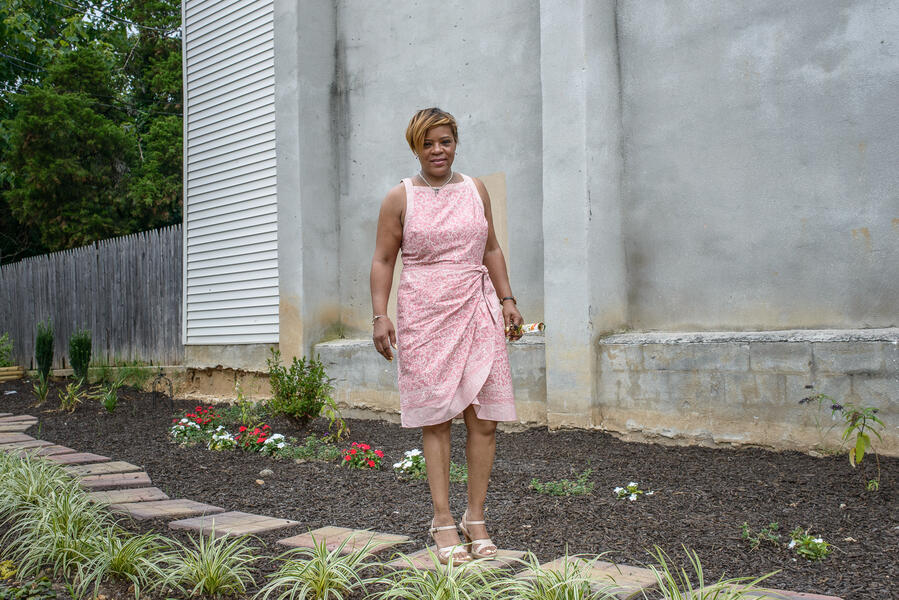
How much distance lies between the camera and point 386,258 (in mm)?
2770

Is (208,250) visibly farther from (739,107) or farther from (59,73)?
Result: (59,73)

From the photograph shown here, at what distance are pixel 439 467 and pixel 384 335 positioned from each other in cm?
51

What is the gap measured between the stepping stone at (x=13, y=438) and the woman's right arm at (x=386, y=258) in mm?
4105

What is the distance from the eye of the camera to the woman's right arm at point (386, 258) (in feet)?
8.84

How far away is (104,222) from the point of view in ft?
47.6

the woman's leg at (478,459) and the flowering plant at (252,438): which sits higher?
the woman's leg at (478,459)

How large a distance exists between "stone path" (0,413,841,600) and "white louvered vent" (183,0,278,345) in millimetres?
2672

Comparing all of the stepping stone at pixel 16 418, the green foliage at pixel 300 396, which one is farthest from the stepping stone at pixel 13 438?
the green foliage at pixel 300 396

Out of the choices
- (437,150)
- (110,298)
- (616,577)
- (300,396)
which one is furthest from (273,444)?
(110,298)

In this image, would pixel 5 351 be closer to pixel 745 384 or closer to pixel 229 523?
pixel 229 523

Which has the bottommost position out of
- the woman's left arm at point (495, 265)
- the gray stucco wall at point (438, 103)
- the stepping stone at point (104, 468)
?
the stepping stone at point (104, 468)

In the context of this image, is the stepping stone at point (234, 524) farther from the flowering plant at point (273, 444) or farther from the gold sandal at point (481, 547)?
the flowering plant at point (273, 444)

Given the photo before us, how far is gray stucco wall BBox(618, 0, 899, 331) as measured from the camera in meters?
4.16

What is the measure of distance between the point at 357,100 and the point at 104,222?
9507 millimetres
